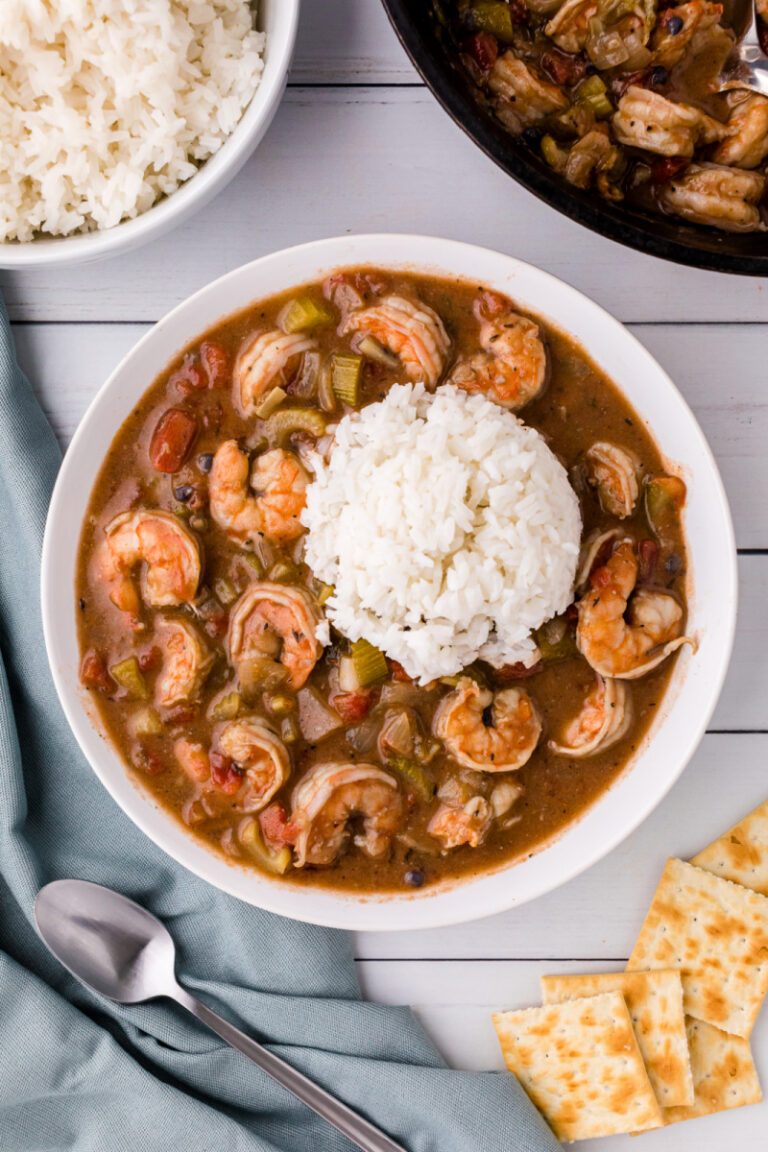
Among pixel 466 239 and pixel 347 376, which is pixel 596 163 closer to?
pixel 466 239

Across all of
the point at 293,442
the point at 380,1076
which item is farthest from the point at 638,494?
the point at 380,1076

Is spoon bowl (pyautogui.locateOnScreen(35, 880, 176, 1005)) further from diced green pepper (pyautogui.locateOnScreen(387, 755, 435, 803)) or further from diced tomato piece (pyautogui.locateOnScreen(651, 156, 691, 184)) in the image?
diced tomato piece (pyautogui.locateOnScreen(651, 156, 691, 184))

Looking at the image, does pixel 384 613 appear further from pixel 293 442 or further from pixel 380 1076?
pixel 380 1076

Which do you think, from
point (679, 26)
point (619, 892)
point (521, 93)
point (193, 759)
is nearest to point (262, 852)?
point (193, 759)

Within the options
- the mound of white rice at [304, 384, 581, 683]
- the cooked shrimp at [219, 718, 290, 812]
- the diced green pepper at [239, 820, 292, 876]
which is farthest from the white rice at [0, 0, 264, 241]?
the diced green pepper at [239, 820, 292, 876]

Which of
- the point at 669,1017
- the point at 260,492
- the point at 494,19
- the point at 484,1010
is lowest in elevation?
the point at 484,1010

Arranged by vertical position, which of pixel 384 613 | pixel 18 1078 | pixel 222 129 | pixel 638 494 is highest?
pixel 222 129

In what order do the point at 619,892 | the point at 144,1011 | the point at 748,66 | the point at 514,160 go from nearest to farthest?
the point at 514,160 → the point at 748,66 → the point at 144,1011 → the point at 619,892
